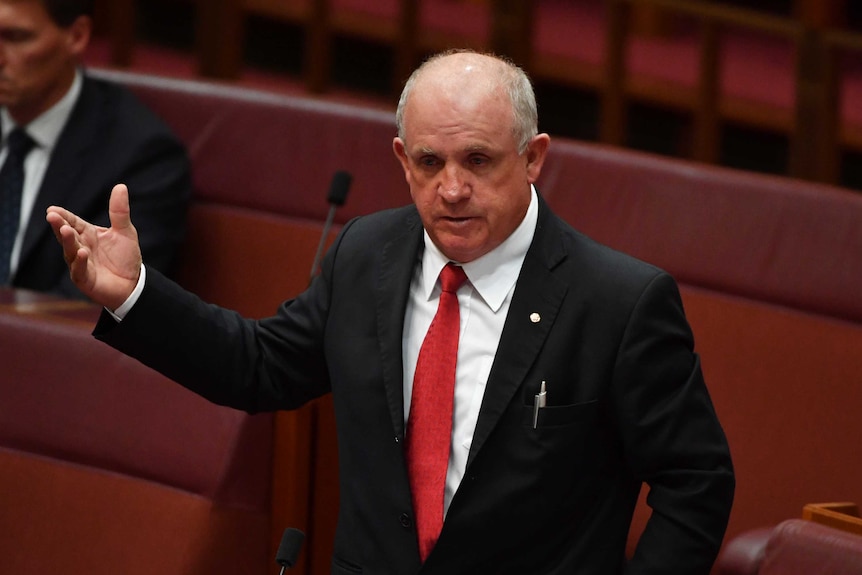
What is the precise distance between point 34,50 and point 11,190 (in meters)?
0.15

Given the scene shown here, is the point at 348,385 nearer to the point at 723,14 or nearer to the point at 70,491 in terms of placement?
the point at 70,491

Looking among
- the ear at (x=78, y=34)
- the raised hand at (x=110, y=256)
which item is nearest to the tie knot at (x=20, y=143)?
the ear at (x=78, y=34)

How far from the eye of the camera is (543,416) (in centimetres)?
78

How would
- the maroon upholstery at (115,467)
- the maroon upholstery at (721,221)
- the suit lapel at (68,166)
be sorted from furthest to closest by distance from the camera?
the suit lapel at (68,166), the maroon upholstery at (721,221), the maroon upholstery at (115,467)

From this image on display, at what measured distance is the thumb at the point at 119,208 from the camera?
2.57ft

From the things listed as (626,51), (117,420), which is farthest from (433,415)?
(626,51)

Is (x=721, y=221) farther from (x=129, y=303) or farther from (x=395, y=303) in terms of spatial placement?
(x=129, y=303)

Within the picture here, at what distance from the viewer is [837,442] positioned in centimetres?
116

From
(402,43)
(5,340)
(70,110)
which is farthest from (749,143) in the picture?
(5,340)

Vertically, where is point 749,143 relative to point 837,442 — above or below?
above

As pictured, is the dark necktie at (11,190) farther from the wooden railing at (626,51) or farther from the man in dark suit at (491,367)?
the man in dark suit at (491,367)

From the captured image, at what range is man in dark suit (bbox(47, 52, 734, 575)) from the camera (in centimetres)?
77

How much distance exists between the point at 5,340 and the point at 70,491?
0.44 feet

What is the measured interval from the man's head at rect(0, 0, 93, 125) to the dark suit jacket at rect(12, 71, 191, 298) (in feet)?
0.12
